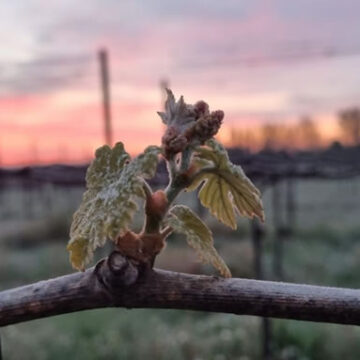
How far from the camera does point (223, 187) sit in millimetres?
484

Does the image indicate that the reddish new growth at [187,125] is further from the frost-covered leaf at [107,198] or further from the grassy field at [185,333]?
the grassy field at [185,333]

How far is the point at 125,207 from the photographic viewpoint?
→ 406 millimetres

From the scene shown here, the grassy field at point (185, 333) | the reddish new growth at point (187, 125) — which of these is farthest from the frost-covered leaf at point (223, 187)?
the grassy field at point (185, 333)

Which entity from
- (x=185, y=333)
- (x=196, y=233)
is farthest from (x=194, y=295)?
(x=185, y=333)

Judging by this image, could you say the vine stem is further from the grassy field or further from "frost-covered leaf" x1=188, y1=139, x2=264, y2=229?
the grassy field

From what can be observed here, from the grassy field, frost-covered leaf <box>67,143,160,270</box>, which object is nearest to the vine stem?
frost-covered leaf <box>67,143,160,270</box>

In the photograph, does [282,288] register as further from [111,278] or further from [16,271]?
[16,271]

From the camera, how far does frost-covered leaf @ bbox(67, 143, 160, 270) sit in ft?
1.34

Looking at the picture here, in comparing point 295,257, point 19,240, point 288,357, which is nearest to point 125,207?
point 288,357

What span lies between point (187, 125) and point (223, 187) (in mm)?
82

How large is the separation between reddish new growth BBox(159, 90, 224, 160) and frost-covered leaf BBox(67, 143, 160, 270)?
1cm

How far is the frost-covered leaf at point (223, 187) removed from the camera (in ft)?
1.43

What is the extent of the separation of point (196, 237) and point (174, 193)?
0.14 ft

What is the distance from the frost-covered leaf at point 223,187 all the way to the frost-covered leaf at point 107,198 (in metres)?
0.04
